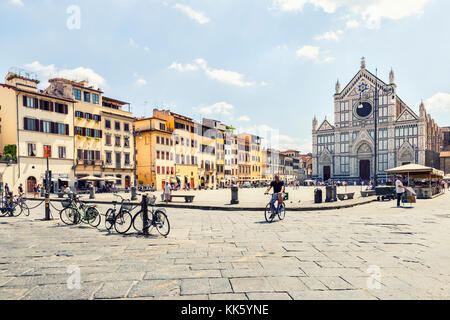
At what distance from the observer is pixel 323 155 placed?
2608 inches

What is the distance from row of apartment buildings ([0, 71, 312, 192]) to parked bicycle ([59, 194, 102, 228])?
741cm

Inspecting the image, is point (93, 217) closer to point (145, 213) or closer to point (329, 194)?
point (145, 213)

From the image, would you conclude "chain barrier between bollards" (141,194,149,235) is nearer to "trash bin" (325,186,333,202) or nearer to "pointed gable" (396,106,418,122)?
"trash bin" (325,186,333,202)

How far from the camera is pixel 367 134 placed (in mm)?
60406

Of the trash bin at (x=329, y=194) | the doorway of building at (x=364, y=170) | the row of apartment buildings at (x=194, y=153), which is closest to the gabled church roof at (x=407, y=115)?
the doorway of building at (x=364, y=170)

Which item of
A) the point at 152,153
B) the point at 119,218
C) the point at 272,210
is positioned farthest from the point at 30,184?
the point at 272,210

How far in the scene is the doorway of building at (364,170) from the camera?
200 feet

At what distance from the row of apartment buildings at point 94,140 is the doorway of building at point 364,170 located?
2878 cm

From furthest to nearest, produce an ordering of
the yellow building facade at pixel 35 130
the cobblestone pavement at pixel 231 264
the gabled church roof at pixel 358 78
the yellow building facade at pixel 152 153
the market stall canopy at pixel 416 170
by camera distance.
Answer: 1. the gabled church roof at pixel 358 78
2. the yellow building facade at pixel 152 153
3. the yellow building facade at pixel 35 130
4. the market stall canopy at pixel 416 170
5. the cobblestone pavement at pixel 231 264

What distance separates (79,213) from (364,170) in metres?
61.7

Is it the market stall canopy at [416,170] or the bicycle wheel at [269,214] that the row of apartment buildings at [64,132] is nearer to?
the bicycle wheel at [269,214]
